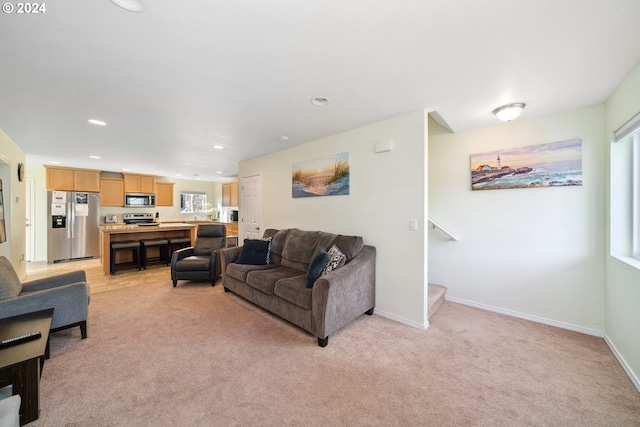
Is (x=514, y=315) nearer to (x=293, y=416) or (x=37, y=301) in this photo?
(x=293, y=416)

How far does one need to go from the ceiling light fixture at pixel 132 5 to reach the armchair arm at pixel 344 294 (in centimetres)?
226

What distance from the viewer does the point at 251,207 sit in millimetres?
5125

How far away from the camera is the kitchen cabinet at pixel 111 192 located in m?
6.55

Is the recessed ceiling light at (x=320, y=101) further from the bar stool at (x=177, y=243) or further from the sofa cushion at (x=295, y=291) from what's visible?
the bar stool at (x=177, y=243)

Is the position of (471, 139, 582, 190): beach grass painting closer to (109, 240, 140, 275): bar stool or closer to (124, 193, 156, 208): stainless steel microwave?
(109, 240, 140, 275): bar stool

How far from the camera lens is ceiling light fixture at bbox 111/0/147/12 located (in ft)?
4.05

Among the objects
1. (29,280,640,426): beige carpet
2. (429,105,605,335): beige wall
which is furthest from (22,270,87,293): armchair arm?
(429,105,605,335): beige wall

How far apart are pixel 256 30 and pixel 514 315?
390cm

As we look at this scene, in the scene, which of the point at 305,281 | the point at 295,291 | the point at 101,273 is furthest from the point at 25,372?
the point at 101,273

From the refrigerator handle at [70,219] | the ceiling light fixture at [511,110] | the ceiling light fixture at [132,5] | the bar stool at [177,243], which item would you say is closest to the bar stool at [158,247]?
the bar stool at [177,243]

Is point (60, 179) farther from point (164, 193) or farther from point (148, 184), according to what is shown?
point (164, 193)

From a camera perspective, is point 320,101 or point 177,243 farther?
point 177,243

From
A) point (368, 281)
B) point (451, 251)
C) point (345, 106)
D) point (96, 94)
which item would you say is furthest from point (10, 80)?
point (451, 251)

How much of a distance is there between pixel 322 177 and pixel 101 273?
4.87m
